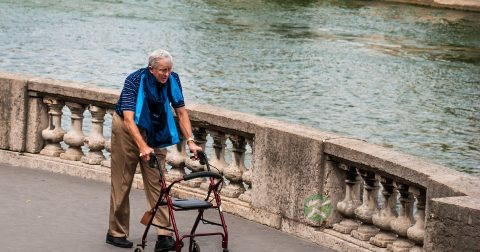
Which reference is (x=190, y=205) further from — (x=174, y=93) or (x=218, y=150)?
(x=218, y=150)

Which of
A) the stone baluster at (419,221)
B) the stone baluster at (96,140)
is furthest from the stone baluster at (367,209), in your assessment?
the stone baluster at (96,140)

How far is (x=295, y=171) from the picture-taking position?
8.66m

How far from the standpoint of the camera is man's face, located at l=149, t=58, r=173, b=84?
25.1ft

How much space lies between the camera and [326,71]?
35.4 meters

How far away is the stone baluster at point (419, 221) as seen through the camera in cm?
770

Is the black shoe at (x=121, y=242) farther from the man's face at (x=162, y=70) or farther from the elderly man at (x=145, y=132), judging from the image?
the man's face at (x=162, y=70)

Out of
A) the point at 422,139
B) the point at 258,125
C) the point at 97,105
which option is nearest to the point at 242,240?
the point at 258,125

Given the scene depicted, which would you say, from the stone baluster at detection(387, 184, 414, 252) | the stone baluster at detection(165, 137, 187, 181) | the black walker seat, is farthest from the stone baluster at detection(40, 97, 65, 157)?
the stone baluster at detection(387, 184, 414, 252)

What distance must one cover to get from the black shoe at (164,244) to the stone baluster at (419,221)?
1.62m

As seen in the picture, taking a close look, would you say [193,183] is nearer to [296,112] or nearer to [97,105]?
[97,105]

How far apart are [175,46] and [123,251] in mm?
31377

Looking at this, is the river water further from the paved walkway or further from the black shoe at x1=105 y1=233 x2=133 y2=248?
the black shoe at x1=105 y1=233 x2=133 y2=248

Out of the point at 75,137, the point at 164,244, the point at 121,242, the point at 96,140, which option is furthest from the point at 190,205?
the point at 75,137

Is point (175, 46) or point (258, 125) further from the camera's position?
point (175, 46)
